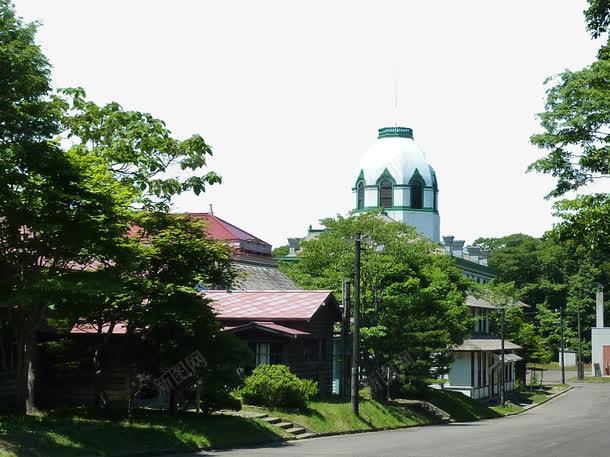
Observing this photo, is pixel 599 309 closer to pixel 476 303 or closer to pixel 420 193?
pixel 420 193

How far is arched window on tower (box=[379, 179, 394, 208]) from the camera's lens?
3258 inches

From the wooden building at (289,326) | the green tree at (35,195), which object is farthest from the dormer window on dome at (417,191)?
the green tree at (35,195)

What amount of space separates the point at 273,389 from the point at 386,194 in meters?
48.4

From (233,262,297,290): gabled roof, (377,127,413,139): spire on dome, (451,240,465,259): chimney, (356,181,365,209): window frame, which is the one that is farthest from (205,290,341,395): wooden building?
(451,240,465,259): chimney

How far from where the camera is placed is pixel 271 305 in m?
43.2

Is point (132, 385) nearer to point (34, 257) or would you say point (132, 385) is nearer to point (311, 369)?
point (34, 257)

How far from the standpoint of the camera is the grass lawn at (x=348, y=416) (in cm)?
3581

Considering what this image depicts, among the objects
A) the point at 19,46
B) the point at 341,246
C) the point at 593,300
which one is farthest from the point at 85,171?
the point at 593,300

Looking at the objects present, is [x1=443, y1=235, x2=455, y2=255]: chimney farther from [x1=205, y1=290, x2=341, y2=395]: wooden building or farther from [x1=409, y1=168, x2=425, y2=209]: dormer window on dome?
[x1=205, y1=290, x2=341, y2=395]: wooden building

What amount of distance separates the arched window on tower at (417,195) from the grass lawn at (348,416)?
36.7 meters

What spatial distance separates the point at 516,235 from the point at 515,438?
103369mm

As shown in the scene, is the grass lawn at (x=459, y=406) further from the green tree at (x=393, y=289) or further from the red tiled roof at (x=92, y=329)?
the red tiled roof at (x=92, y=329)

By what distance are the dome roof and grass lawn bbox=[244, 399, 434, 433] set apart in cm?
3696

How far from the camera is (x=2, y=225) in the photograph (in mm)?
25516
